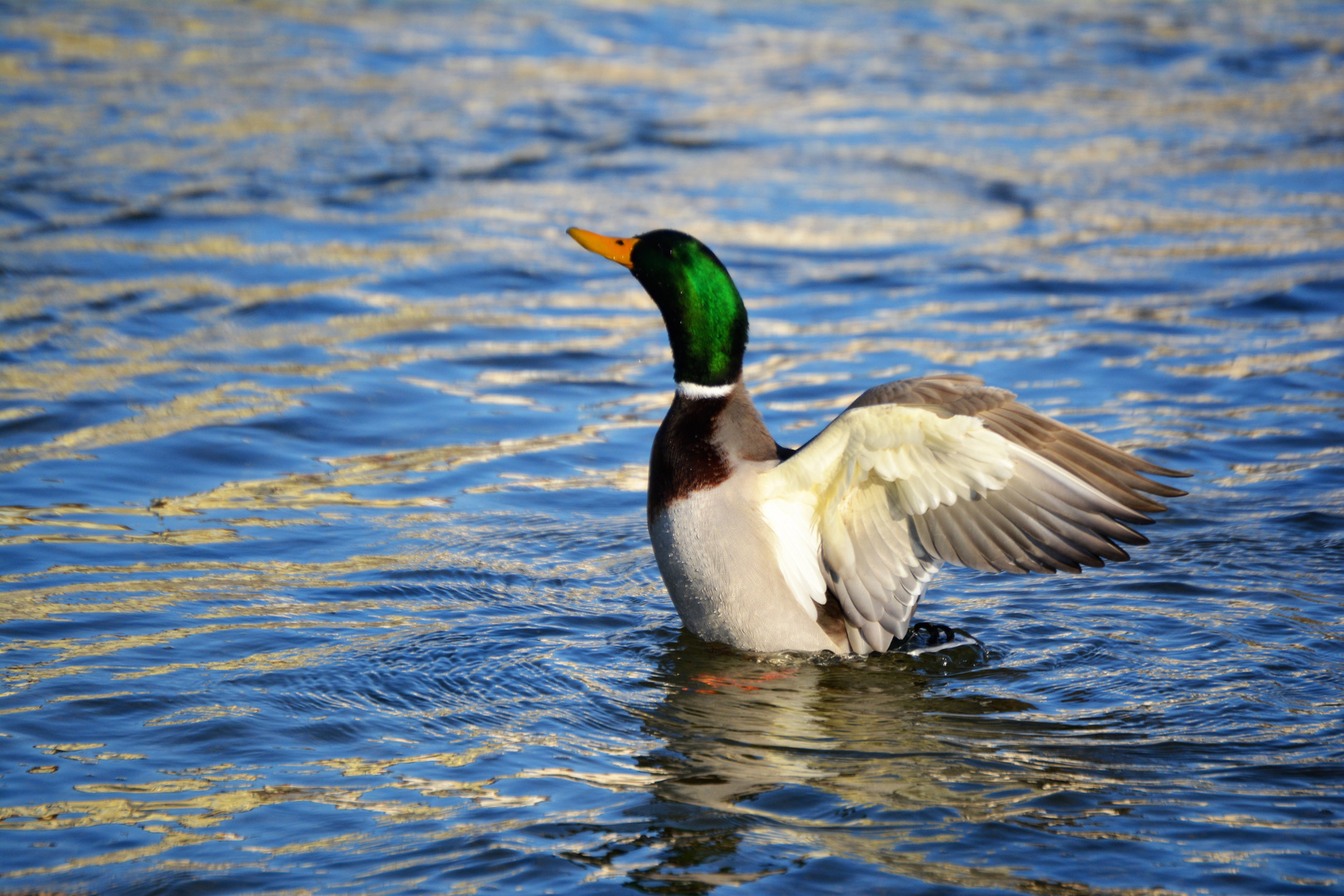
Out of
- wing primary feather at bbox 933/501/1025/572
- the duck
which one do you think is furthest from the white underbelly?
wing primary feather at bbox 933/501/1025/572

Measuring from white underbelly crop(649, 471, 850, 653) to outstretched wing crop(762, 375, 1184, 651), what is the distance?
0.11 meters

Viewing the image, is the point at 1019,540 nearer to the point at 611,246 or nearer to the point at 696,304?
the point at 696,304

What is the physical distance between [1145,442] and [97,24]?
12.6 m

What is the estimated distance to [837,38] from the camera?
17438mm

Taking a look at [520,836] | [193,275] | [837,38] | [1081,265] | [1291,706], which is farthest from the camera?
[837,38]

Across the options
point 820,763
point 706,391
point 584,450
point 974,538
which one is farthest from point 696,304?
point 584,450

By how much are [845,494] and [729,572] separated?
47 centimetres

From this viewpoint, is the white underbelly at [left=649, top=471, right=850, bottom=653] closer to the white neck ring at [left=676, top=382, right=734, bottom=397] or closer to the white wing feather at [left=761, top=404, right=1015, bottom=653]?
the white wing feather at [left=761, top=404, right=1015, bottom=653]

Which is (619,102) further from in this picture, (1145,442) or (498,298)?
(1145,442)

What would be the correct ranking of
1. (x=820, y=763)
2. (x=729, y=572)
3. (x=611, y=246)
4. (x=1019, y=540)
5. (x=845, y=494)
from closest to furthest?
(x=820, y=763) < (x=1019, y=540) < (x=845, y=494) < (x=729, y=572) < (x=611, y=246)

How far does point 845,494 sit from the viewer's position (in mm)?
4727

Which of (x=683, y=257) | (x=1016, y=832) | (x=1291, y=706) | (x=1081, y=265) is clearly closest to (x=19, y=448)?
(x=683, y=257)

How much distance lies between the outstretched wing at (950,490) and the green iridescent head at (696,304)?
1.66 feet

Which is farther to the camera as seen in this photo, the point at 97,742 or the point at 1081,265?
the point at 1081,265
